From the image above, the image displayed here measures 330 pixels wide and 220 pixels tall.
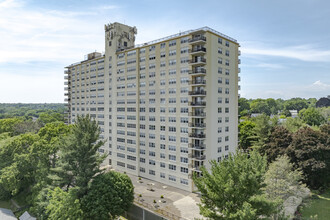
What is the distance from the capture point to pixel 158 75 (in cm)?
5259

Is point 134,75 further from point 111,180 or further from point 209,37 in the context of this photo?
point 111,180

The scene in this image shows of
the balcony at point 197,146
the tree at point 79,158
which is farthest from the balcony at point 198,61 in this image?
the tree at point 79,158

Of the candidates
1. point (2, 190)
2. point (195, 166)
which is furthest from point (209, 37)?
point (2, 190)

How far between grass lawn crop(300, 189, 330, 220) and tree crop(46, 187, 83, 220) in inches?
1425

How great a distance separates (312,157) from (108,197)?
41.5 meters

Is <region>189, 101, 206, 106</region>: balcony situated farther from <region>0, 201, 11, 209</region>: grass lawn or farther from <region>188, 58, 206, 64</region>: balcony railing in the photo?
<region>0, 201, 11, 209</region>: grass lawn

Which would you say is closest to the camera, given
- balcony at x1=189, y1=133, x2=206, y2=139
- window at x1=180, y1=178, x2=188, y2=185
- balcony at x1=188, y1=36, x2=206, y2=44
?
balcony at x1=188, y1=36, x2=206, y2=44

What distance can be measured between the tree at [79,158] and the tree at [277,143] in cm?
3881

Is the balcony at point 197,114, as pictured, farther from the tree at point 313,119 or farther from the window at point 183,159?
the tree at point 313,119

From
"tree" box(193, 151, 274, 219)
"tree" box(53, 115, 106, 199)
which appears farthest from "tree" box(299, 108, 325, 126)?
"tree" box(53, 115, 106, 199)

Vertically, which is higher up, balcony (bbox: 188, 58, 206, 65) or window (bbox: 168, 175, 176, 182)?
balcony (bbox: 188, 58, 206, 65)

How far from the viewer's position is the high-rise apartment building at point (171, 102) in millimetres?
46000

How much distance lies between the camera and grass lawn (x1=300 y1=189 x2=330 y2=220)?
35.9 metres

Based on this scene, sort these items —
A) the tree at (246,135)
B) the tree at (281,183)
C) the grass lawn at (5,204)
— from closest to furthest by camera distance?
1. the tree at (281,183)
2. the grass lawn at (5,204)
3. the tree at (246,135)
